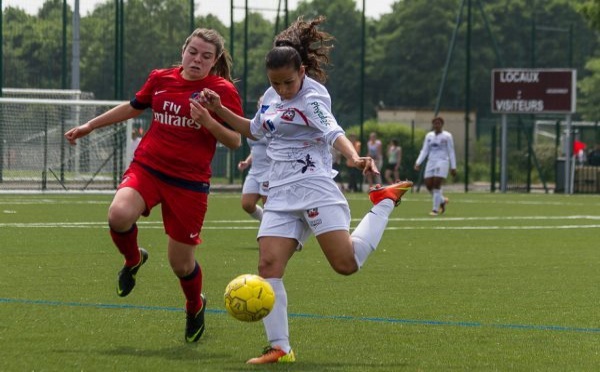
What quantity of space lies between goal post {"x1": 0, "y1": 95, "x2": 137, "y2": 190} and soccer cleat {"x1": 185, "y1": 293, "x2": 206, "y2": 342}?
2069 cm

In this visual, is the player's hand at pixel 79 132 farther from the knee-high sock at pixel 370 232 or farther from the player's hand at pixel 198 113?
the knee-high sock at pixel 370 232

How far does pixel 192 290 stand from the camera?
855cm

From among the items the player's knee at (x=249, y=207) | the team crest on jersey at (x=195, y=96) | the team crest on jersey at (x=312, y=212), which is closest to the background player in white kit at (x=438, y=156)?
the player's knee at (x=249, y=207)

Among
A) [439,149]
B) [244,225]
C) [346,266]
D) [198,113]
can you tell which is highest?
[198,113]

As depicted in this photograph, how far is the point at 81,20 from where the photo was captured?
123 feet

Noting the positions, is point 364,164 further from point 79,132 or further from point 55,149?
point 55,149

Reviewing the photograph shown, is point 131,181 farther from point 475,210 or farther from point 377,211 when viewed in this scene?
point 475,210

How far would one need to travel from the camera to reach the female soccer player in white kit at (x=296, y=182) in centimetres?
752

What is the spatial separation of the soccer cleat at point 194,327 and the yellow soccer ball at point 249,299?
43.0 inches

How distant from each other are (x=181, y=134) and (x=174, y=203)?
44 centimetres

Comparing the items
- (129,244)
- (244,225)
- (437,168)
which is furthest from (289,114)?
(437,168)

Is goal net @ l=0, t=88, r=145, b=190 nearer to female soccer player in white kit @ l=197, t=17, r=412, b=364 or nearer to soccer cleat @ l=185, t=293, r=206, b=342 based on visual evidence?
soccer cleat @ l=185, t=293, r=206, b=342

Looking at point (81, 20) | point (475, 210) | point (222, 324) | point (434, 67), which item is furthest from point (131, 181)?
point (434, 67)

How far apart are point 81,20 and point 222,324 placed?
29318 mm
